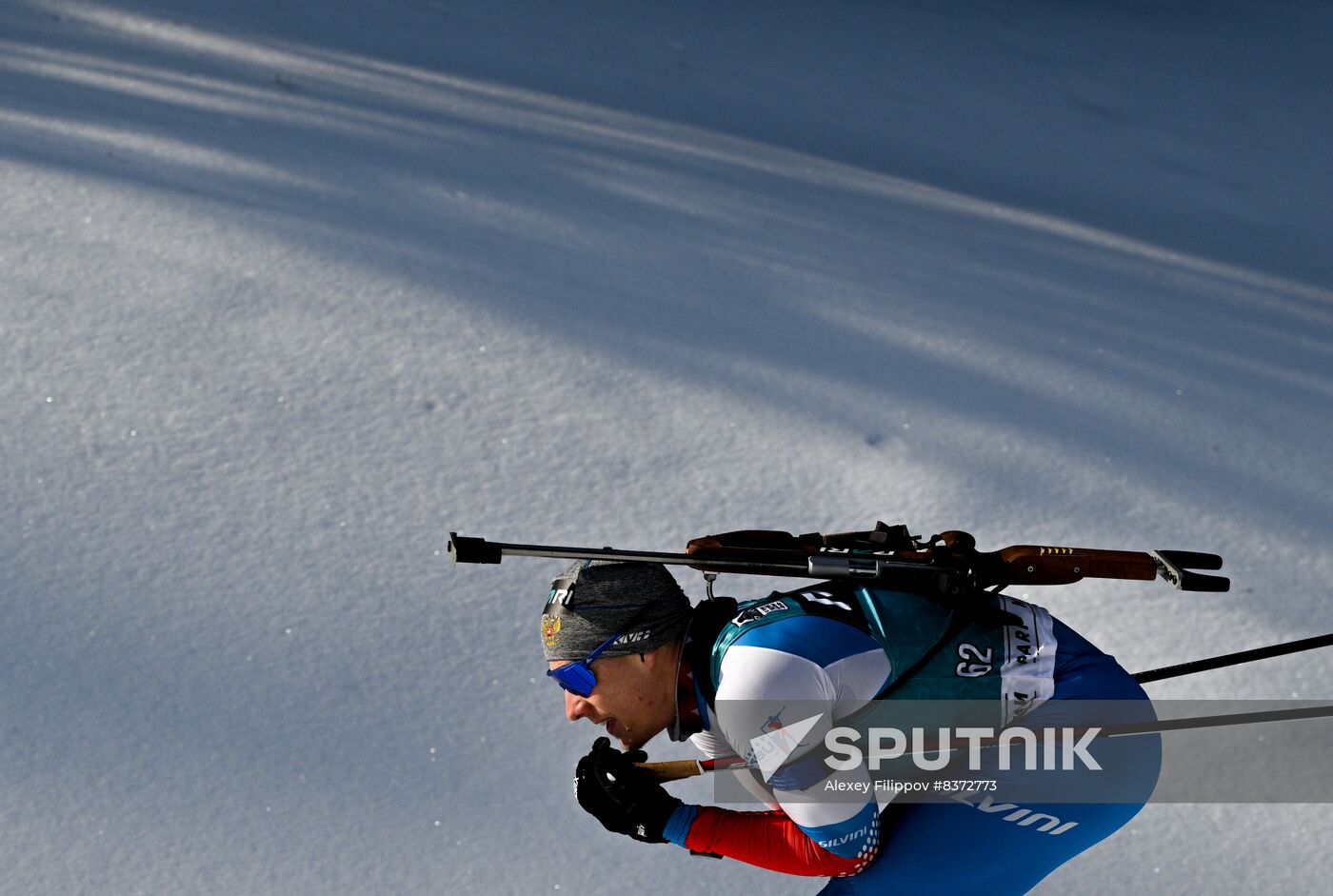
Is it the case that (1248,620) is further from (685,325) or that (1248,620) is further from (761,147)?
(761,147)

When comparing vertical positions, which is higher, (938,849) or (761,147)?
(761,147)

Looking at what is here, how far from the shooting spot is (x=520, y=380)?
9.42 ft

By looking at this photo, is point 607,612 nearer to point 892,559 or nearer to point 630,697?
point 630,697

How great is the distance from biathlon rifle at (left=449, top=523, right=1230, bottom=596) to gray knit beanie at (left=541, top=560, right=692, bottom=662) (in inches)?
0.9

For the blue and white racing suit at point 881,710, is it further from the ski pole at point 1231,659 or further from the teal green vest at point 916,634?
the ski pole at point 1231,659

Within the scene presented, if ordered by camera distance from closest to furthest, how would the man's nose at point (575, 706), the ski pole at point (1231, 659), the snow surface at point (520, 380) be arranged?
the man's nose at point (575, 706)
the ski pole at point (1231, 659)
the snow surface at point (520, 380)

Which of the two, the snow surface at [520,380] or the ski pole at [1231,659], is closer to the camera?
the ski pole at [1231,659]

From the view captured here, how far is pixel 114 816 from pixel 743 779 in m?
0.91

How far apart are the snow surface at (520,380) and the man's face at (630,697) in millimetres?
434

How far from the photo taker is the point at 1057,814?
1595 mm

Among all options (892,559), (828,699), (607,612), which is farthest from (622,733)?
(892,559)

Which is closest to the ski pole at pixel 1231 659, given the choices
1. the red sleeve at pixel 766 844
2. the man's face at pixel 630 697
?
the red sleeve at pixel 766 844

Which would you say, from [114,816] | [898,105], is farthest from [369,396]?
[898,105]

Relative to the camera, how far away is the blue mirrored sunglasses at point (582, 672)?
4.90 ft
